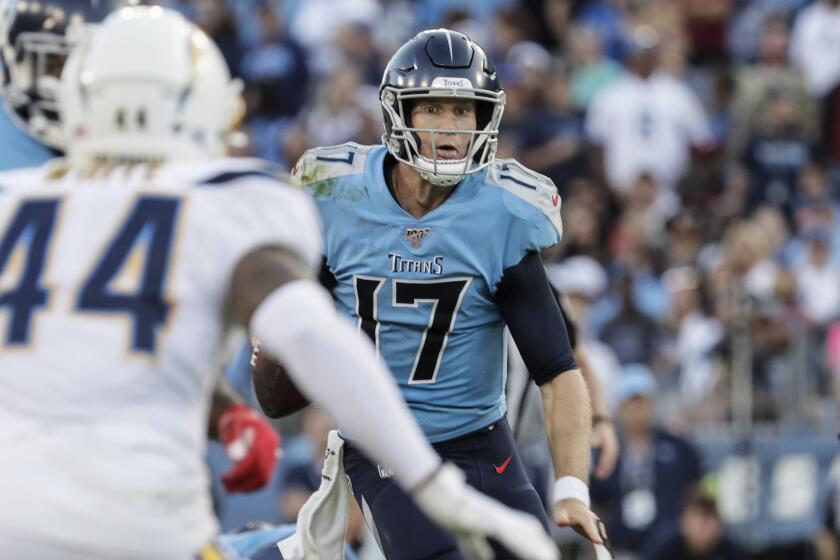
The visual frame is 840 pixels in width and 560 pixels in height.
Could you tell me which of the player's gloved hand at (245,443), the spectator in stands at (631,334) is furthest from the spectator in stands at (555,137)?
the player's gloved hand at (245,443)

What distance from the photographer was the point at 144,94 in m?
3.29

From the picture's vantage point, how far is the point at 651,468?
29.4ft

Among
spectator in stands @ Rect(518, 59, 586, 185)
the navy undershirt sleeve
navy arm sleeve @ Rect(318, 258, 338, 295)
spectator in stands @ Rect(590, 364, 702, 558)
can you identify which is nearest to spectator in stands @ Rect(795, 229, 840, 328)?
spectator in stands @ Rect(518, 59, 586, 185)

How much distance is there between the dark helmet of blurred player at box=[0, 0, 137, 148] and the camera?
15.4 ft

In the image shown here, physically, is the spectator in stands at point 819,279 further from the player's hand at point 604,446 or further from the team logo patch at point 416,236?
the team logo patch at point 416,236

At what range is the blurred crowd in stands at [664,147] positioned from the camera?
30.9 ft

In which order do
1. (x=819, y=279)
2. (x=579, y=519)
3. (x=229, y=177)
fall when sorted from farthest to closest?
(x=819, y=279)
(x=579, y=519)
(x=229, y=177)

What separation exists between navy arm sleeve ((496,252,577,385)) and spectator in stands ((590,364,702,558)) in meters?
4.31

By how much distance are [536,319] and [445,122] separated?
2.10 feet

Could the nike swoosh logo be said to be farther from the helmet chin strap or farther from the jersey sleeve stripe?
the jersey sleeve stripe

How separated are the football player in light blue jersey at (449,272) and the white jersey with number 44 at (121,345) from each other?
1.46m

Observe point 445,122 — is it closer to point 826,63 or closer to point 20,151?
point 20,151

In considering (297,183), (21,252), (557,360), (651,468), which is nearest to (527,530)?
(21,252)

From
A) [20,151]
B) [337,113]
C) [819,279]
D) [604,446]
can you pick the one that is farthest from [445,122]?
[337,113]
